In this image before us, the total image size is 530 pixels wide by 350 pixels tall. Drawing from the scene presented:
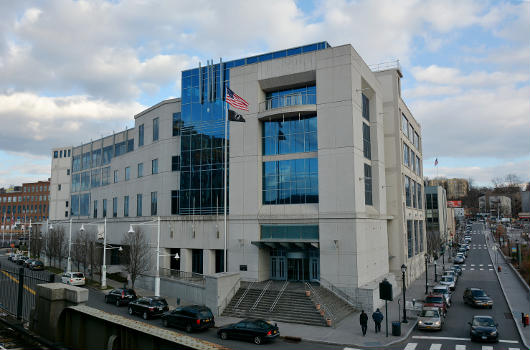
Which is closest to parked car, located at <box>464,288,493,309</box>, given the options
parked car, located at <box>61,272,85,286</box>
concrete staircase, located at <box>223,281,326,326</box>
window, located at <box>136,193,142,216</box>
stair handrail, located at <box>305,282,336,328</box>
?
stair handrail, located at <box>305,282,336,328</box>

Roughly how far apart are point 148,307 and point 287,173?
16.5 m

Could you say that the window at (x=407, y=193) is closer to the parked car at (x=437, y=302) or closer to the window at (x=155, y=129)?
the parked car at (x=437, y=302)

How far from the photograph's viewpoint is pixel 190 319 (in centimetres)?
2502

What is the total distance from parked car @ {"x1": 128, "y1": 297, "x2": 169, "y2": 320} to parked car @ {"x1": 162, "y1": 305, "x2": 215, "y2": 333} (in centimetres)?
242

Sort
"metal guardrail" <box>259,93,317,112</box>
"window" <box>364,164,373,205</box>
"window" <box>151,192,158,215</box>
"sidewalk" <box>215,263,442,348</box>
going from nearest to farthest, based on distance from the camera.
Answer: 1. "sidewalk" <box>215,263,442,348</box>
2. "metal guardrail" <box>259,93,317,112</box>
3. "window" <box>364,164,373,205</box>
4. "window" <box>151,192,158,215</box>

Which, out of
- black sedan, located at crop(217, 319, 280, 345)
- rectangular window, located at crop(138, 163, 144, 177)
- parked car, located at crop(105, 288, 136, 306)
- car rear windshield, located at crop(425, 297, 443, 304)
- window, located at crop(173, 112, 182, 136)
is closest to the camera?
black sedan, located at crop(217, 319, 280, 345)

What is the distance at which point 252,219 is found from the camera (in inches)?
1433

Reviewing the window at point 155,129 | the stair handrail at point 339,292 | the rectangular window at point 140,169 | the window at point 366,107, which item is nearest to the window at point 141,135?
the rectangular window at point 140,169

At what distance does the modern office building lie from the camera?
33844 mm

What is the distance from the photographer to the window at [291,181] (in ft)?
116

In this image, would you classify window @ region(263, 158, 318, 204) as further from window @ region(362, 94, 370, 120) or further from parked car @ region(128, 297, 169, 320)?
parked car @ region(128, 297, 169, 320)

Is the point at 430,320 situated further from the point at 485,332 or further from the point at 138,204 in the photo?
the point at 138,204

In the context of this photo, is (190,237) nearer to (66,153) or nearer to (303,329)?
(303,329)

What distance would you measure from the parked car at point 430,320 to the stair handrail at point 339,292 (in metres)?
5.76
